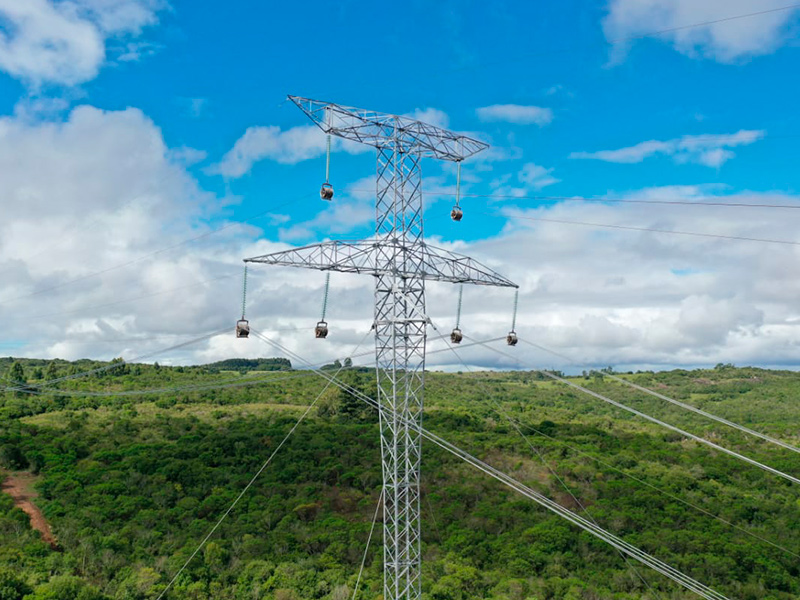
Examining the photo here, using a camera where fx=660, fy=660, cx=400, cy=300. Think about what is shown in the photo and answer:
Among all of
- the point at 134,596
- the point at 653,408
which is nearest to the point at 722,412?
the point at 653,408

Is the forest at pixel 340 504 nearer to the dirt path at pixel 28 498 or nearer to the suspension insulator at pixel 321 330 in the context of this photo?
the dirt path at pixel 28 498

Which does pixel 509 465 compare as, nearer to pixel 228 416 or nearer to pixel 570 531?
pixel 570 531

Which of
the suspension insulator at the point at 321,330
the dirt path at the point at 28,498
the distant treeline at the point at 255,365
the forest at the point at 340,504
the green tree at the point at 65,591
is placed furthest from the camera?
the distant treeline at the point at 255,365

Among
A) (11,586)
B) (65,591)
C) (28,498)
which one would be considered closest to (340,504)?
(65,591)

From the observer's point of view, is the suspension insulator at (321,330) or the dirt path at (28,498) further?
the dirt path at (28,498)

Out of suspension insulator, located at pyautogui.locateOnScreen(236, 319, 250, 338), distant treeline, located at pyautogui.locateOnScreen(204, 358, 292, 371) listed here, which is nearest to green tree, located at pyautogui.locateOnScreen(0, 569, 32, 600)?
suspension insulator, located at pyautogui.locateOnScreen(236, 319, 250, 338)

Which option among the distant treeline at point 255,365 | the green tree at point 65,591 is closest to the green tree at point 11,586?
the green tree at point 65,591

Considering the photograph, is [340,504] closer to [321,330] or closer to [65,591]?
[65,591]
